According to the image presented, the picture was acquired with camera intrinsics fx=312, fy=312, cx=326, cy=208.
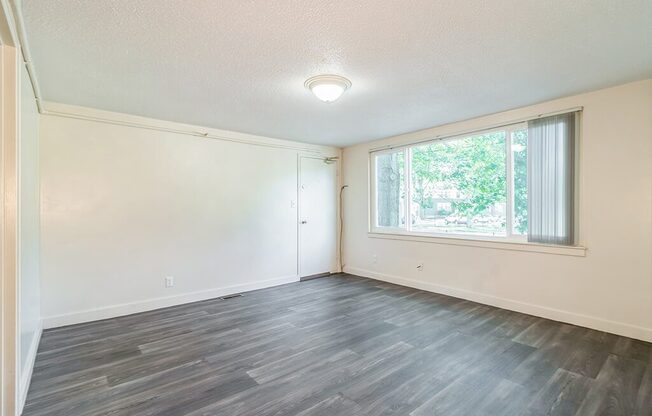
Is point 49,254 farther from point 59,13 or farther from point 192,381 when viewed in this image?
point 59,13

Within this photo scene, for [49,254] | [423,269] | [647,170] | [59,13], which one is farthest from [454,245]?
[49,254]

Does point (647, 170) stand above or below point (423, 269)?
above

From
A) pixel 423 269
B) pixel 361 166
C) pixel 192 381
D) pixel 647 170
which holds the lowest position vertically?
pixel 192 381

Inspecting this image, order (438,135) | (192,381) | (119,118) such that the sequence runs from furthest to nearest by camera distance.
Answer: (438,135), (119,118), (192,381)

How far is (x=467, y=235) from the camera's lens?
427 cm

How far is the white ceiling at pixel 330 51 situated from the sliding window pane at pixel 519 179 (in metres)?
0.43

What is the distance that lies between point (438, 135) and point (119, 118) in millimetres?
4166

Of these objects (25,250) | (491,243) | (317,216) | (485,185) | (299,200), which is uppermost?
(485,185)

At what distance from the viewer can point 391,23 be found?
1969mm

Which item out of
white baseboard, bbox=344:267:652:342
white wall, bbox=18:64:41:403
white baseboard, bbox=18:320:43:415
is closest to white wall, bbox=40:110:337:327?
white baseboard, bbox=18:320:43:415

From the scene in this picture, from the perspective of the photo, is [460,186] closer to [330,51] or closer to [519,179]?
[519,179]

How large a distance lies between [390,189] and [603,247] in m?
2.87

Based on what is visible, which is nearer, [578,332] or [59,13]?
[59,13]

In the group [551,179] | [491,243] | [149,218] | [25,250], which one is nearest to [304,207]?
[149,218]
